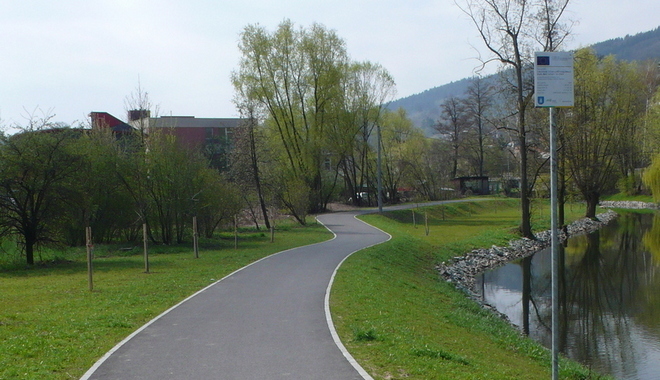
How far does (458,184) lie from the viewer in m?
78.7

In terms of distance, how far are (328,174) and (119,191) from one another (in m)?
33.3

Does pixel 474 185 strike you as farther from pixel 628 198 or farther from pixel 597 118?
pixel 597 118

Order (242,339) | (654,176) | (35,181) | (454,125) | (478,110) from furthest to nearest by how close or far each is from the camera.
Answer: (454,125), (478,110), (654,176), (35,181), (242,339)

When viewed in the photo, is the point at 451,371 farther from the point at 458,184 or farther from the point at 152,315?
the point at 458,184

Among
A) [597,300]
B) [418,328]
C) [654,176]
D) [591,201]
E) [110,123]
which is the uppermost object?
[110,123]

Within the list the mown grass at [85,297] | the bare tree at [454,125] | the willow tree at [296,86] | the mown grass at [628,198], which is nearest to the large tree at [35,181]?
the mown grass at [85,297]

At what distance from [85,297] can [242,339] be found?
6.69 metres

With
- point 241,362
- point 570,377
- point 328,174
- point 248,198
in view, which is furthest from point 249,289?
point 328,174

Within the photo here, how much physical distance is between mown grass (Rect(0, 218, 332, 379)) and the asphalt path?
0.46 meters

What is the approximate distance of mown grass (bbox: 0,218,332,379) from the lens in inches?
366

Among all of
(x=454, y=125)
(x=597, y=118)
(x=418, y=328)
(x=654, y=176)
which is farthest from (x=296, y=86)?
(x=418, y=328)

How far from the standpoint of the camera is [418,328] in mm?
12297

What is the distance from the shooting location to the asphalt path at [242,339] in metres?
8.64

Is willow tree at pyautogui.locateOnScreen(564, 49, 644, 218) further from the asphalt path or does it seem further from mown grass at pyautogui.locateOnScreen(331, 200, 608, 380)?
the asphalt path
